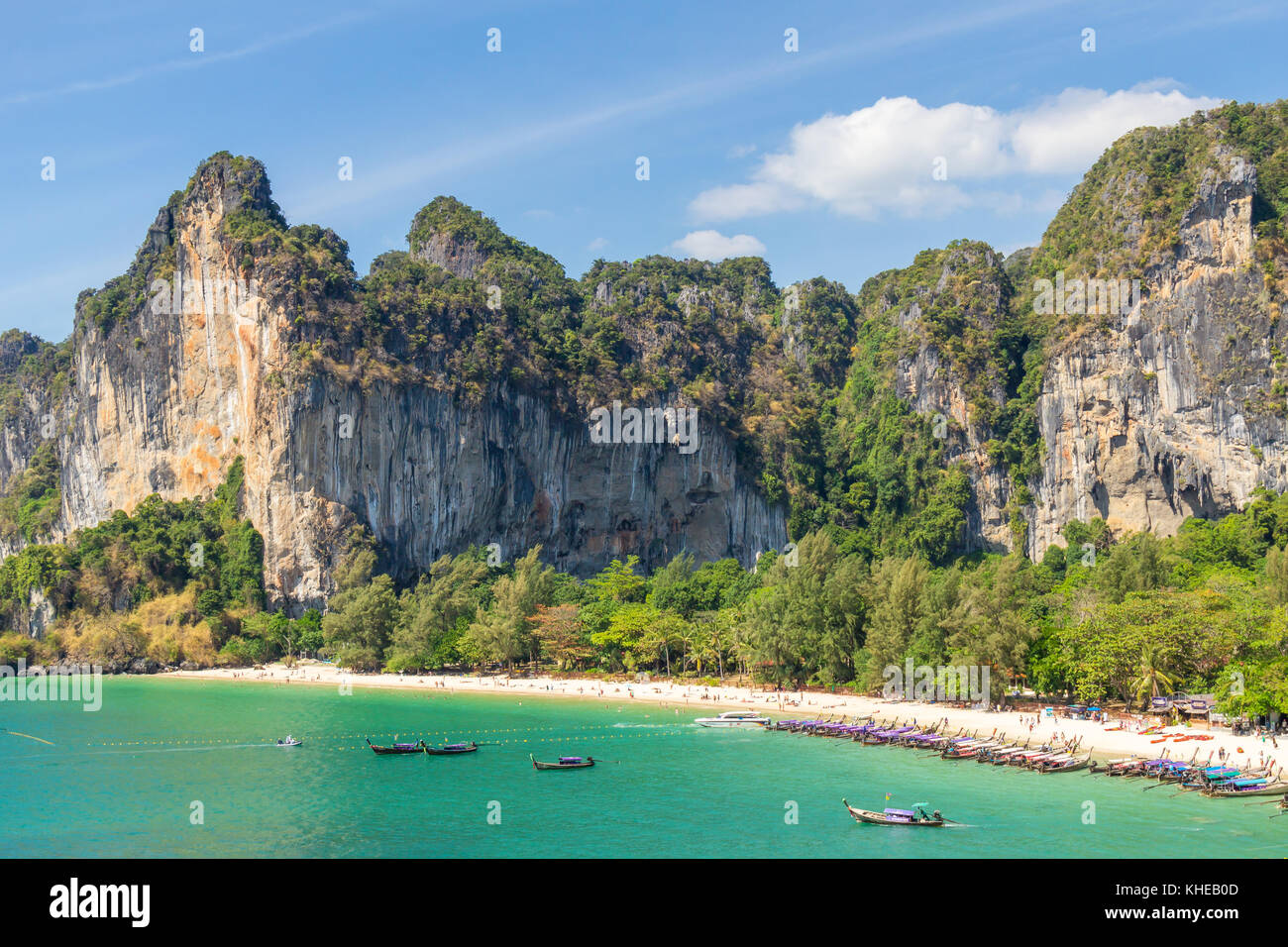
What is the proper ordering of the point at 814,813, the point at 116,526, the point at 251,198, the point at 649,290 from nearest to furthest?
the point at 814,813, the point at 116,526, the point at 251,198, the point at 649,290

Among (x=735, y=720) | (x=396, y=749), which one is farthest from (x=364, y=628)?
(x=735, y=720)

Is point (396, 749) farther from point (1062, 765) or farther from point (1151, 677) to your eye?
point (1151, 677)

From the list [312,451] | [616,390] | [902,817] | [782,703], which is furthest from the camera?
[616,390]

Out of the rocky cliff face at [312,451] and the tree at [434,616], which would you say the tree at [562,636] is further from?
the rocky cliff face at [312,451]

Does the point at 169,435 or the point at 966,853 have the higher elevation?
the point at 169,435

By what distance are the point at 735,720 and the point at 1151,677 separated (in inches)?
653

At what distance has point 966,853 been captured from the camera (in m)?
25.8

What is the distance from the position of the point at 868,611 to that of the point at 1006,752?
53.4ft

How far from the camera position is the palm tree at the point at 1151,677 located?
40812mm

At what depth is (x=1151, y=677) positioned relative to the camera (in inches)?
1613

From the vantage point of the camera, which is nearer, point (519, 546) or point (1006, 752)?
point (1006, 752)

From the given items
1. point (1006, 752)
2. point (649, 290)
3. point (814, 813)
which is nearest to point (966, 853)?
point (814, 813)

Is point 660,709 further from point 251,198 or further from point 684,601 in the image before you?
point 251,198

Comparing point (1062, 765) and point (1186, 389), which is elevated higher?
point (1186, 389)
